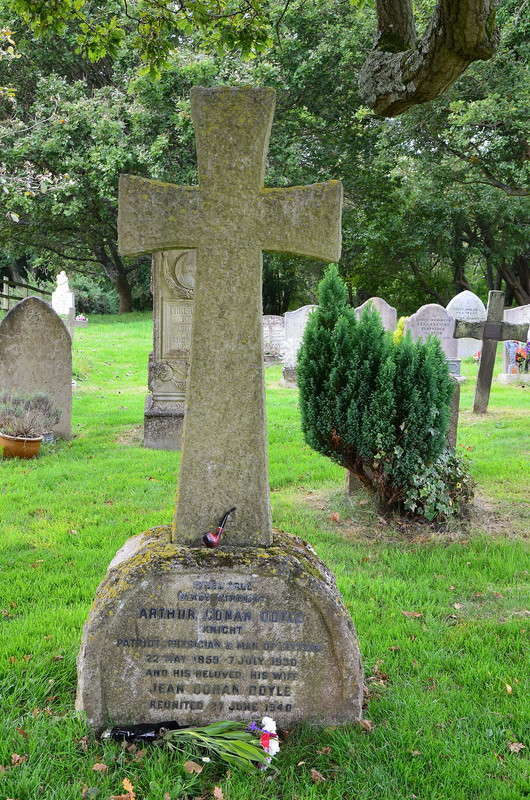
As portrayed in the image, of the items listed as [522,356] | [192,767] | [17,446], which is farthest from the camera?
[522,356]

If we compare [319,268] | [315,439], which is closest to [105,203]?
[319,268]

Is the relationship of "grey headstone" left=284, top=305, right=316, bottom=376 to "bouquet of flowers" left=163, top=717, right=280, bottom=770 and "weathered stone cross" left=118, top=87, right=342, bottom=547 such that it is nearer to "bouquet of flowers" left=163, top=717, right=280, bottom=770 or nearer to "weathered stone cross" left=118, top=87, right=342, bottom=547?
"weathered stone cross" left=118, top=87, right=342, bottom=547

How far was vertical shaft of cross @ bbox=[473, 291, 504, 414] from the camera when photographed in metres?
10.8

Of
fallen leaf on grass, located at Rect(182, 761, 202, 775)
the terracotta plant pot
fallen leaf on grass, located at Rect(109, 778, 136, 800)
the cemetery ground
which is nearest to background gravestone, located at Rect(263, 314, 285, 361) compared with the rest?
the cemetery ground

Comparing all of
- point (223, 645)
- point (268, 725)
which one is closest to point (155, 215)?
point (223, 645)

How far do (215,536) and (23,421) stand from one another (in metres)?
5.60

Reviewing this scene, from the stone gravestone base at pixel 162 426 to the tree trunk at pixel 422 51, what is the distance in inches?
189

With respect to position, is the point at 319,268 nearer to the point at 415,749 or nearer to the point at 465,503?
the point at 465,503

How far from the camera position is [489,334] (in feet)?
35.0

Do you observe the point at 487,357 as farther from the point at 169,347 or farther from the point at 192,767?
the point at 192,767

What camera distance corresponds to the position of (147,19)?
16.9ft

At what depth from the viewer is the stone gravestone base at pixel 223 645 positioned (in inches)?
111

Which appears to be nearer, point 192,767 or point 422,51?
point 192,767

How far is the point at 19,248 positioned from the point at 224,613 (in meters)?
25.4
